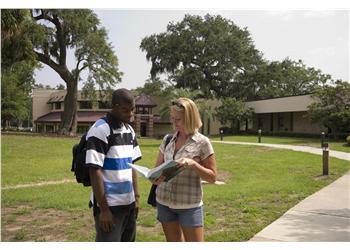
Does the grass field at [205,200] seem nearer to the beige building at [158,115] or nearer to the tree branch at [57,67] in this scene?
the tree branch at [57,67]

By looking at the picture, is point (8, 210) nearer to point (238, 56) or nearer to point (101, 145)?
point (101, 145)

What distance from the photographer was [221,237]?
545cm

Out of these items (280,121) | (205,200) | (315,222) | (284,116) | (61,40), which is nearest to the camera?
(315,222)

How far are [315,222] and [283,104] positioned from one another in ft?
113

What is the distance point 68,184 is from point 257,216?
5423 mm

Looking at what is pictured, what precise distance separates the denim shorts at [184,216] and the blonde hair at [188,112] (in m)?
0.69

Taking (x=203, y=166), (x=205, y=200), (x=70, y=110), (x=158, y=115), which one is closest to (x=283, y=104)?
(x=158, y=115)

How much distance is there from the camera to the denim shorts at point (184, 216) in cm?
350

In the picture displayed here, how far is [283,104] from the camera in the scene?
1549 inches

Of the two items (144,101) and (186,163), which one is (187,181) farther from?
(144,101)

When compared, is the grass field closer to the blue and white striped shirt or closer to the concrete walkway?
the concrete walkway

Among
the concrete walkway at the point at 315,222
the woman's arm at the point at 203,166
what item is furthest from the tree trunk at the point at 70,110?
the woman's arm at the point at 203,166

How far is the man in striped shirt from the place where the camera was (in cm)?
321
